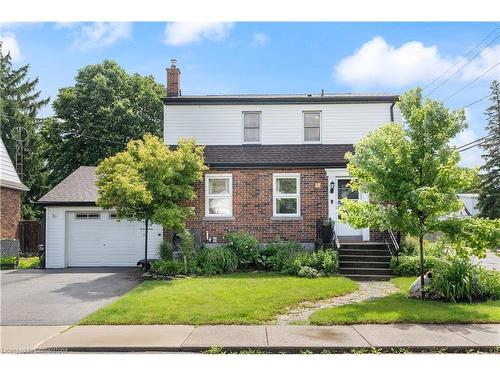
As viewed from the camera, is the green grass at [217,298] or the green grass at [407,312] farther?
the green grass at [217,298]

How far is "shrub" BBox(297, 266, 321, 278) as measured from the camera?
14.6m

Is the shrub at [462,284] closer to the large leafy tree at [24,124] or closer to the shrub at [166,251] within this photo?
the shrub at [166,251]

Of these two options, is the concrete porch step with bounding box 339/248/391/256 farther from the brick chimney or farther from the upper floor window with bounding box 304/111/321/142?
the brick chimney

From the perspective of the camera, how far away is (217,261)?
15.7m

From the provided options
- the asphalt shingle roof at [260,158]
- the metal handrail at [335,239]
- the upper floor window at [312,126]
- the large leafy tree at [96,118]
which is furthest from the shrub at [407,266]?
the large leafy tree at [96,118]

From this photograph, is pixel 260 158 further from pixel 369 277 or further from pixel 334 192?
pixel 369 277

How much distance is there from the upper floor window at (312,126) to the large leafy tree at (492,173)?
2433 cm

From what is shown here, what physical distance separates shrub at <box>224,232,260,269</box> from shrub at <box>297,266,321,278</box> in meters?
2.00

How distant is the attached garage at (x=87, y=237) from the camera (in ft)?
61.0

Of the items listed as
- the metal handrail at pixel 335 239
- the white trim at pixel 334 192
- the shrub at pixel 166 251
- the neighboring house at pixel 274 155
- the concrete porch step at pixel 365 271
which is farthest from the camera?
the neighboring house at pixel 274 155

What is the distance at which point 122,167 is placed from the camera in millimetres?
15180

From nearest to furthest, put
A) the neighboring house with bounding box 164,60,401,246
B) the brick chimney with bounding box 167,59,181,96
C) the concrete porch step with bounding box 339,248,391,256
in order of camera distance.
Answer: the concrete porch step with bounding box 339,248,391,256
the neighboring house with bounding box 164,60,401,246
the brick chimney with bounding box 167,59,181,96

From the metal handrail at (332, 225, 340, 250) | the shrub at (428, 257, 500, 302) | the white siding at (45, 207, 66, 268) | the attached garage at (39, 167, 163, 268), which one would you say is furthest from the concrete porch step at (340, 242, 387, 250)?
the white siding at (45, 207, 66, 268)

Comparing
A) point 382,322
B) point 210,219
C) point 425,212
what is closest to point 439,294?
point 425,212
